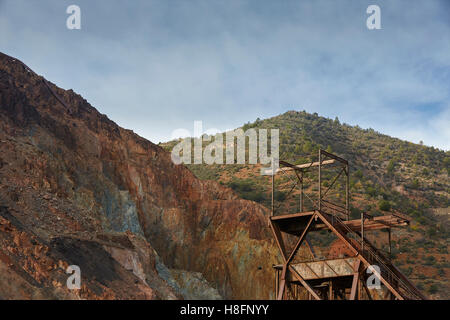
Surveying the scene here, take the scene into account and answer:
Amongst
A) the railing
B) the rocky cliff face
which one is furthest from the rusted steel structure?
the rocky cliff face

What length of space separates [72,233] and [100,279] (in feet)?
12.9

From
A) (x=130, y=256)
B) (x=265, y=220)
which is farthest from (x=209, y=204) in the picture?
(x=130, y=256)

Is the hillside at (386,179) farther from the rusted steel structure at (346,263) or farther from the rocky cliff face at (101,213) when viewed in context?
the rusted steel structure at (346,263)

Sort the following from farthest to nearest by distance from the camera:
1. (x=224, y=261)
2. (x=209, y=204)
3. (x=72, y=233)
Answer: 1. (x=209, y=204)
2. (x=224, y=261)
3. (x=72, y=233)

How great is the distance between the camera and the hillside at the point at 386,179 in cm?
5619

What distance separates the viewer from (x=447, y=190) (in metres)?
74.7

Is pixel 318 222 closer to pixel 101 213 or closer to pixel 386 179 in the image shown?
pixel 101 213

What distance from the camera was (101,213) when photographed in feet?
119

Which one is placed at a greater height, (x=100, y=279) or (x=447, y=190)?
(x=447, y=190)

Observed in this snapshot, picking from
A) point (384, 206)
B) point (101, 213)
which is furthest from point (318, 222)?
point (384, 206)

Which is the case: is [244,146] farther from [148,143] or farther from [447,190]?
[148,143]

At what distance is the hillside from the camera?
184 ft

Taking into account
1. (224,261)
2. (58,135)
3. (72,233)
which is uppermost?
(58,135)

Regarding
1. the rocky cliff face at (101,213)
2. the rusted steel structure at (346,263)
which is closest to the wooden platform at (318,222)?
the rusted steel structure at (346,263)
